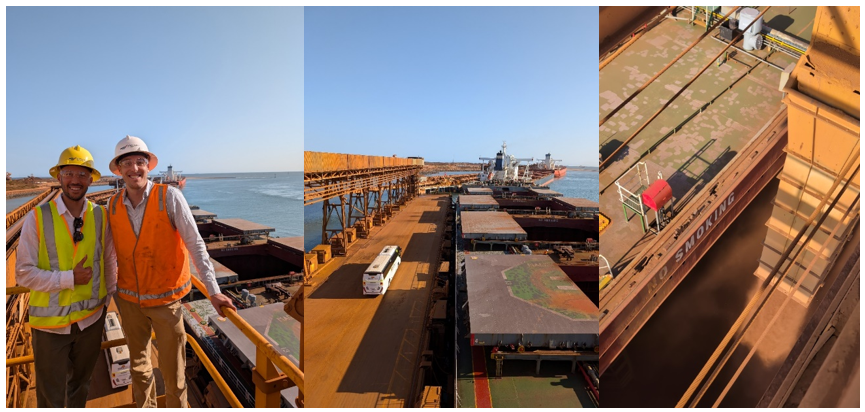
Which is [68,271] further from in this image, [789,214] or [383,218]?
[383,218]

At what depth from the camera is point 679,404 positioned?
3.40m

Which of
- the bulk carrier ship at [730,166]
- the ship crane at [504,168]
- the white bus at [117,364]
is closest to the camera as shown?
the bulk carrier ship at [730,166]

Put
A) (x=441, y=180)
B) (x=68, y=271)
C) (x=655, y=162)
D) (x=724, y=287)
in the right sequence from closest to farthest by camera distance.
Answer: (x=68, y=271), (x=724, y=287), (x=655, y=162), (x=441, y=180)

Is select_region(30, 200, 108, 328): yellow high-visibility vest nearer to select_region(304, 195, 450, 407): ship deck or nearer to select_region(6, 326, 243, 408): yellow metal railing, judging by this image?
select_region(6, 326, 243, 408): yellow metal railing

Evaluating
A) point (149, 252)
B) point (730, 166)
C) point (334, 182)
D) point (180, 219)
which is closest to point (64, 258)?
point (149, 252)

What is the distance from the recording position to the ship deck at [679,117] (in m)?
3.94

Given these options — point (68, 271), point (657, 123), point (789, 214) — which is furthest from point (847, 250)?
point (68, 271)

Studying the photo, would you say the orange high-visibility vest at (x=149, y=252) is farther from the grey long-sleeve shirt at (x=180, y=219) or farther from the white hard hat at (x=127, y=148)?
the white hard hat at (x=127, y=148)

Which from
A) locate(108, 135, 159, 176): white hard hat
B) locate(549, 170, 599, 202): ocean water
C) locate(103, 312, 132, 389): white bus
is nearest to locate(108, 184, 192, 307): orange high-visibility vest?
locate(108, 135, 159, 176): white hard hat

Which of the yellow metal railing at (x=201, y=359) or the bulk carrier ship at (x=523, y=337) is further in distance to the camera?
the bulk carrier ship at (x=523, y=337)

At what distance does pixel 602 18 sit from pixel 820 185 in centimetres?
233

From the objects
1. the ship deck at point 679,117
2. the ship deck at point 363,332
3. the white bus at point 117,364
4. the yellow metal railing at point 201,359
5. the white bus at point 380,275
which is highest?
the ship deck at point 679,117

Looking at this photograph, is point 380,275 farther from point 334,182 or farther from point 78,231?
point 78,231

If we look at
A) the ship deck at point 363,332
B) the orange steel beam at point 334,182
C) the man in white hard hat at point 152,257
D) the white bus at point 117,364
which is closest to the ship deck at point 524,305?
the ship deck at point 363,332
